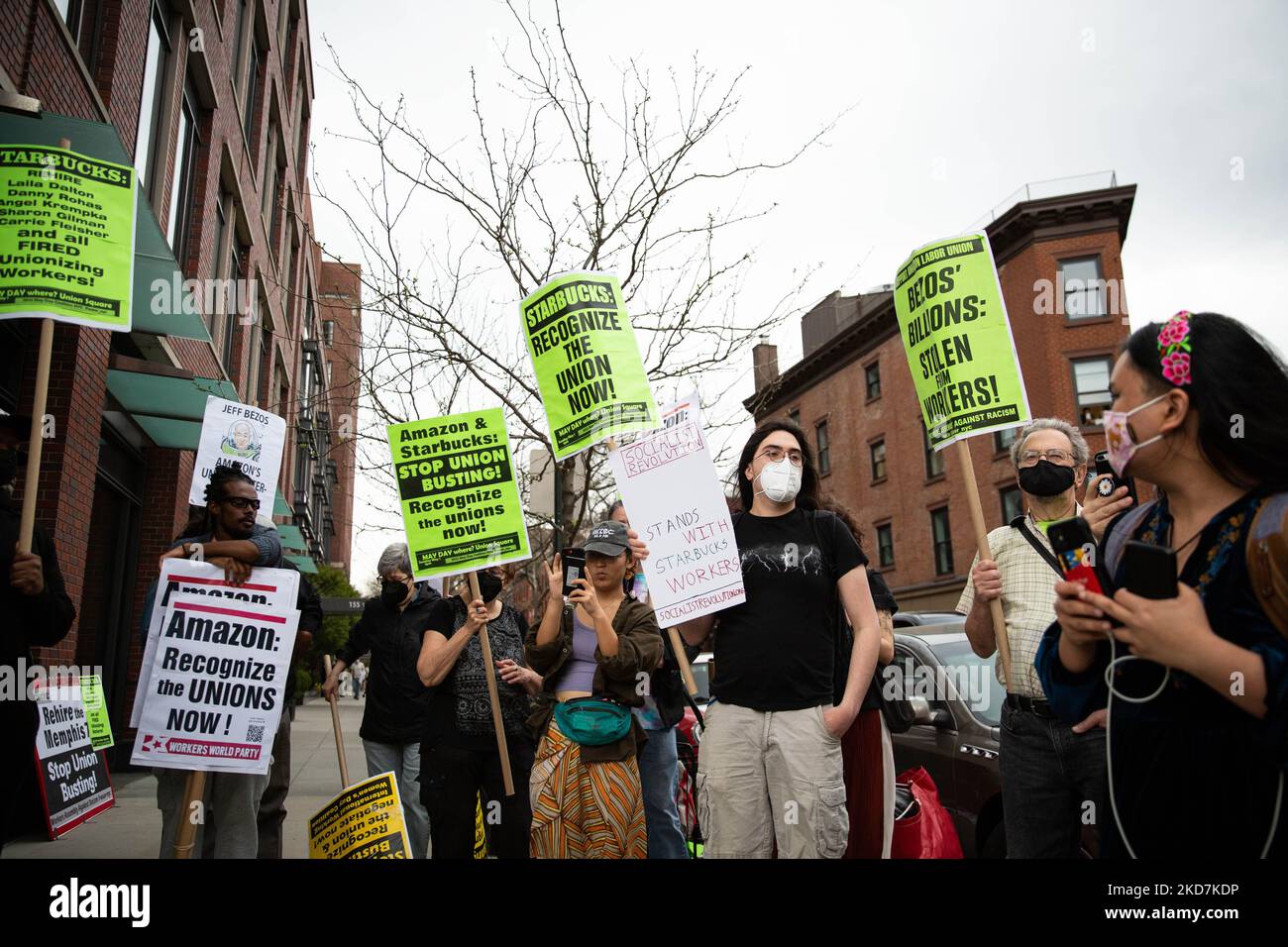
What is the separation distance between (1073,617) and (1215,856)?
0.57 m

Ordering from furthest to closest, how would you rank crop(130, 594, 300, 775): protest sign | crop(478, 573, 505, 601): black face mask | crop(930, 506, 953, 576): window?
crop(930, 506, 953, 576): window → crop(478, 573, 505, 601): black face mask → crop(130, 594, 300, 775): protest sign

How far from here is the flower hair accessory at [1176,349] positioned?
199 cm

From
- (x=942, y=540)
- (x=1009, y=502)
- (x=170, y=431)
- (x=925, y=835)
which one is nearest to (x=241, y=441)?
(x=925, y=835)

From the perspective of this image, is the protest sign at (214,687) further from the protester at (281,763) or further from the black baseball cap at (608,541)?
the black baseball cap at (608,541)

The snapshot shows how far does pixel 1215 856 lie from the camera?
191 cm

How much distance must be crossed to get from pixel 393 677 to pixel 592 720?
2353mm

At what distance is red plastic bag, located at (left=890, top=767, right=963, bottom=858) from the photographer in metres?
4.01

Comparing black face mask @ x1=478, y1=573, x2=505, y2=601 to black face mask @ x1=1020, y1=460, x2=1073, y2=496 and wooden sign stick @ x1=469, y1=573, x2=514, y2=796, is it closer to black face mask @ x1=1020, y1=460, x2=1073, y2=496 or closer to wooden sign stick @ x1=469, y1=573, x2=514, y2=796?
wooden sign stick @ x1=469, y1=573, x2=514, y2=796

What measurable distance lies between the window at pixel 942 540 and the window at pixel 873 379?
5.17 metres

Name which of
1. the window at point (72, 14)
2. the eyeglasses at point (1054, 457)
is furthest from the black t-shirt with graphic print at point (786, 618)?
the window at point (72, 14)

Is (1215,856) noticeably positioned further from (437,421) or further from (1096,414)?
(1096,414)

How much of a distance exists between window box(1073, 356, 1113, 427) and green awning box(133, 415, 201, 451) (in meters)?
22.5

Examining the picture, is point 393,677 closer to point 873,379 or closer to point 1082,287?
point 1082,287

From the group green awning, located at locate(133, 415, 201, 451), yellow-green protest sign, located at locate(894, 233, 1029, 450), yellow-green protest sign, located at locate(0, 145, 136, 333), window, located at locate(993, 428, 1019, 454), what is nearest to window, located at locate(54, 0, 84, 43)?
green awning, located at locate(133, 415, 201, 451)
